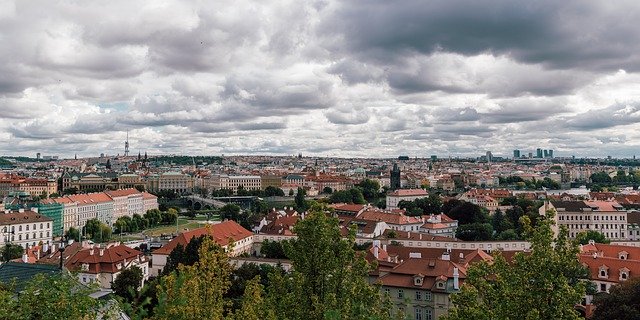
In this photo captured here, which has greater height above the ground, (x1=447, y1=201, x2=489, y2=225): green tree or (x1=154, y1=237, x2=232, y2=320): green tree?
(x1=154, y1=237, x2=232, y2=320): green tree

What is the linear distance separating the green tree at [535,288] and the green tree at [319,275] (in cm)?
220

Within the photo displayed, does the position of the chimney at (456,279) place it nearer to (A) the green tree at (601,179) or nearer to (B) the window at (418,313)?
(B) the window at (418,313)

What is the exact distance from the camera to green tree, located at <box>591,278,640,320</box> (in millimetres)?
27688

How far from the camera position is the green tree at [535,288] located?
436 inches

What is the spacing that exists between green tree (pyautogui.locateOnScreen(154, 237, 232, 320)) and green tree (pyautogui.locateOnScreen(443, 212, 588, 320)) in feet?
15.9

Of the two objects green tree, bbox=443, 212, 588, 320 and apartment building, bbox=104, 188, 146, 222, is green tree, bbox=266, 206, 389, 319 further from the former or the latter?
apartment building, bbox=104, 188, 146, 222

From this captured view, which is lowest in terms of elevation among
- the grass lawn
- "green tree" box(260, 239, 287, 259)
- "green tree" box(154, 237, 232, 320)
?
the grass lawn

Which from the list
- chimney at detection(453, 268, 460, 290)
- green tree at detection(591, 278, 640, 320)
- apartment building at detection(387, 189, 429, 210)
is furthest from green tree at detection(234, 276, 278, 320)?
apartment building at detection(387, 189, 429, 210)

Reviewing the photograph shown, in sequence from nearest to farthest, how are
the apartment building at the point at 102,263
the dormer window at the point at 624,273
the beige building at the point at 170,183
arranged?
the dormer window at the point at 624,273 → the apartment building at the point at 102,263 → the beige building at the point at 170,183

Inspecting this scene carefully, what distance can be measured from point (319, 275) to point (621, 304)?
21236mm

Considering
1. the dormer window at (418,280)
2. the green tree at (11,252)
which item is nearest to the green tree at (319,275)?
the dormer window at (418,280)

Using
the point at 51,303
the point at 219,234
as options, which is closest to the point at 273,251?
the point at 219,234

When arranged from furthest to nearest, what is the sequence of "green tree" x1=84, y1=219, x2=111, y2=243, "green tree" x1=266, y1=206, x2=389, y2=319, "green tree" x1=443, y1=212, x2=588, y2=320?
1. "green tree" x1=84, y1=219, x2=111, y2=243
2. "green tree" x1=266, y1=206, x2=389, y2=319
3. "green tree" x1=443, y1=212, x2=588, y2=320

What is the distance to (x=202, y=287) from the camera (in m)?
12.5
